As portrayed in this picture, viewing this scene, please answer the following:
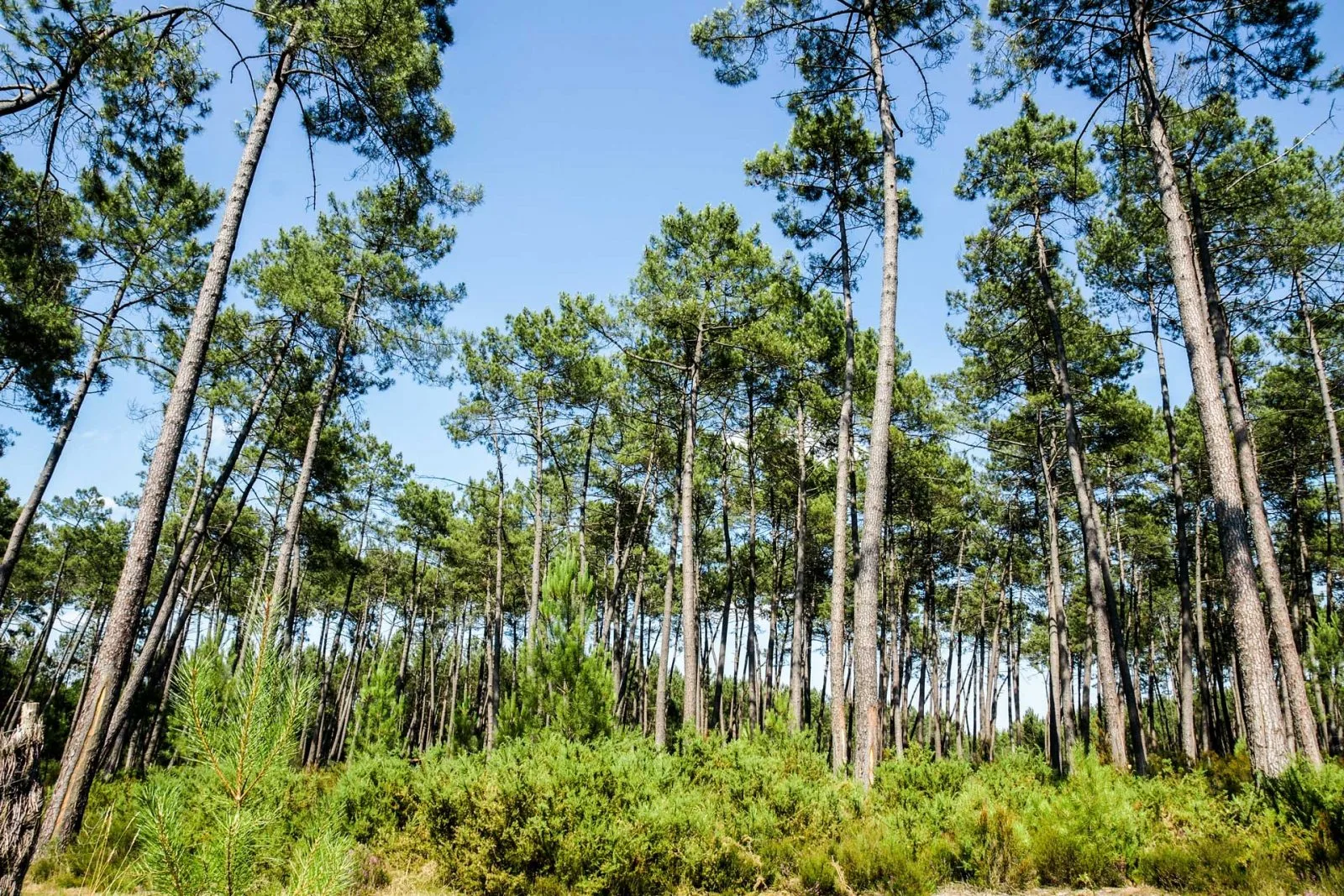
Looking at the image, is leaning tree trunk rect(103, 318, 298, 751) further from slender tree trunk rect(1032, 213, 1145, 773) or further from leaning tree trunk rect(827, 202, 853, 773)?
slender tree trunk rect(1032, 213, 1145, 773)

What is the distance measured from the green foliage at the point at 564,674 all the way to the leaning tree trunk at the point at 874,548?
130 inches

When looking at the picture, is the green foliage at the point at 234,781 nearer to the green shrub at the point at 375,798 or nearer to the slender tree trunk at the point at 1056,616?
the green shrub at the point at 375,798

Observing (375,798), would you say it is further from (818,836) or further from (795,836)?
(818,836)

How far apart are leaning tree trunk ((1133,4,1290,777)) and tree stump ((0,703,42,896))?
862cm

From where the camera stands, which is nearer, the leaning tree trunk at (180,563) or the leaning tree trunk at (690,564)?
the leaning tree trunk at (180,563)

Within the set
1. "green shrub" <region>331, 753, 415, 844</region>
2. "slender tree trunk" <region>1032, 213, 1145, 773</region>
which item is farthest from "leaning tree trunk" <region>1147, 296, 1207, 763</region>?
"green shrub" <region>331, 753, 415, 844</region>

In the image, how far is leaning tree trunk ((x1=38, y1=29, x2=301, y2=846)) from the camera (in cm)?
553

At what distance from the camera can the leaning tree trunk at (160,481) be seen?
5.53 metres

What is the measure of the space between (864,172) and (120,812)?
50.2ft

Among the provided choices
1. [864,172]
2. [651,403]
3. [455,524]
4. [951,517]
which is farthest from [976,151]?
[455,524]

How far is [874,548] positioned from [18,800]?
771cm

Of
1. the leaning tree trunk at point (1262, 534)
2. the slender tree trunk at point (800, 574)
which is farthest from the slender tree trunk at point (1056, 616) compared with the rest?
the slender tree trunk at point (800, 574)

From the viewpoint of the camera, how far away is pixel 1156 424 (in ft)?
61.0

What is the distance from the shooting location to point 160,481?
5.93 m
